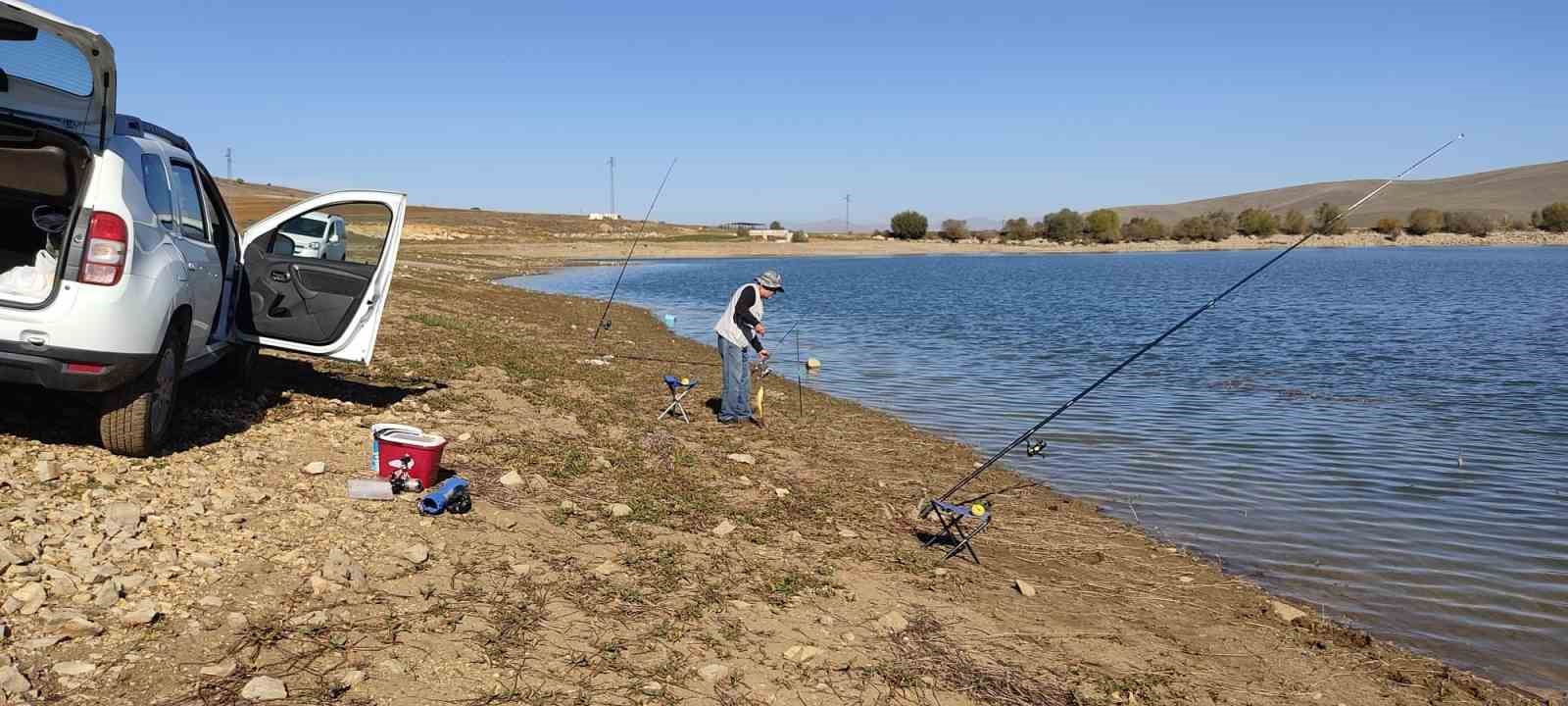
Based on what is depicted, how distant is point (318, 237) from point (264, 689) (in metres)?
6.61

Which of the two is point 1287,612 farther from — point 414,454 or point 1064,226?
point 1064,226

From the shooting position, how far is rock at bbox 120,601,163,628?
15.5 feet

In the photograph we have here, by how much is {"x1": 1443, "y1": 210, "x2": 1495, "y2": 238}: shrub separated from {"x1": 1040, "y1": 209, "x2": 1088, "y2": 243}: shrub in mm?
39158

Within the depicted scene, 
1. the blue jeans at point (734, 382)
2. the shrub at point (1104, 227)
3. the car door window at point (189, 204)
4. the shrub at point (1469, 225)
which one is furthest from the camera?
the shrub at point (1104, 227)

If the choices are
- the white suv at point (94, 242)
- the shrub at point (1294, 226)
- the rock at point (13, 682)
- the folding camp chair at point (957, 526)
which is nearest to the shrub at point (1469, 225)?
the shrub at point (1294, 226)

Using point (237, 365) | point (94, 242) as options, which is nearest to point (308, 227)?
point (237, 365)

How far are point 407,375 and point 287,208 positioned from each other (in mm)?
2612

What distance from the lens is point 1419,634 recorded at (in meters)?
7.09

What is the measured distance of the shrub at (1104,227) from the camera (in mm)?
132125

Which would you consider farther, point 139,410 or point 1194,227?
point 1194,227

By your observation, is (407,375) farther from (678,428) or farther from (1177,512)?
(1177,512)

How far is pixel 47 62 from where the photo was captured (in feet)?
19.7

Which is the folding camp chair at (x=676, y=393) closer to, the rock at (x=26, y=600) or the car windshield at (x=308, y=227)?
the car windshield at (x=308, y=227)

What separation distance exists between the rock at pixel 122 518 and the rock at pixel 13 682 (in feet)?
4.51
